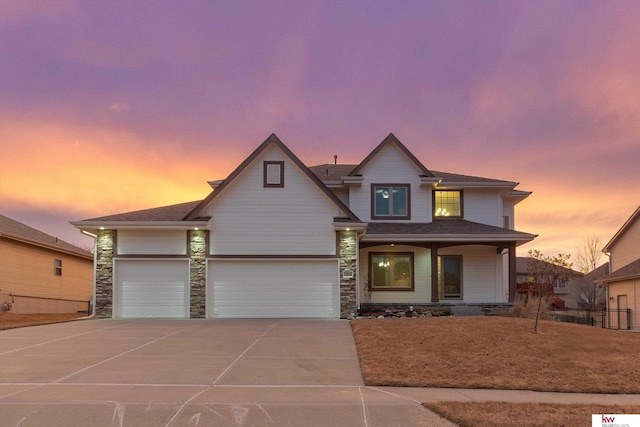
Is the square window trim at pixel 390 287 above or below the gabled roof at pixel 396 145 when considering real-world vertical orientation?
below

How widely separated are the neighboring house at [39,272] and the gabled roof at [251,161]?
11.7 meters

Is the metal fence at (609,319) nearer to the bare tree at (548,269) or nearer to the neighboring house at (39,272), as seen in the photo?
the bare tree at (548,269)

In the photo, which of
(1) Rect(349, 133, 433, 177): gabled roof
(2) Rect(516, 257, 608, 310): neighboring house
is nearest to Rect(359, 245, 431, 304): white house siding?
(1) Rect(349, 133, 433, 177): gabled roof

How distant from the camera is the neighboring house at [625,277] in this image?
82.3 feet

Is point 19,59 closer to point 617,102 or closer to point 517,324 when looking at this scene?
point 517,324

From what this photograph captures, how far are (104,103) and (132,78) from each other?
1.63m

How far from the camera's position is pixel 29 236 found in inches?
1038

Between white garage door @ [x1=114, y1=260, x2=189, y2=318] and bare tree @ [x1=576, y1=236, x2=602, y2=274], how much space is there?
142 ft

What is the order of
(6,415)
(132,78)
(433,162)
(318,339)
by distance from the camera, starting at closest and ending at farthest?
1. (6,415)
2. (318,339)
3. (132,78)
4. (433,162)

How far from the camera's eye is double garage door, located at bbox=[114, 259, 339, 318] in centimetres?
1897

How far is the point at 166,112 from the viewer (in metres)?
22.5

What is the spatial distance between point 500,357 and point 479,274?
12554 millimetres

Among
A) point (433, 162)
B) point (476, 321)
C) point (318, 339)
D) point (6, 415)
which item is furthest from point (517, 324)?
point (433, 162)

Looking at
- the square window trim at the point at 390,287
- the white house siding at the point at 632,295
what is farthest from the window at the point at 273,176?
the white house siding at the point at 632,295
